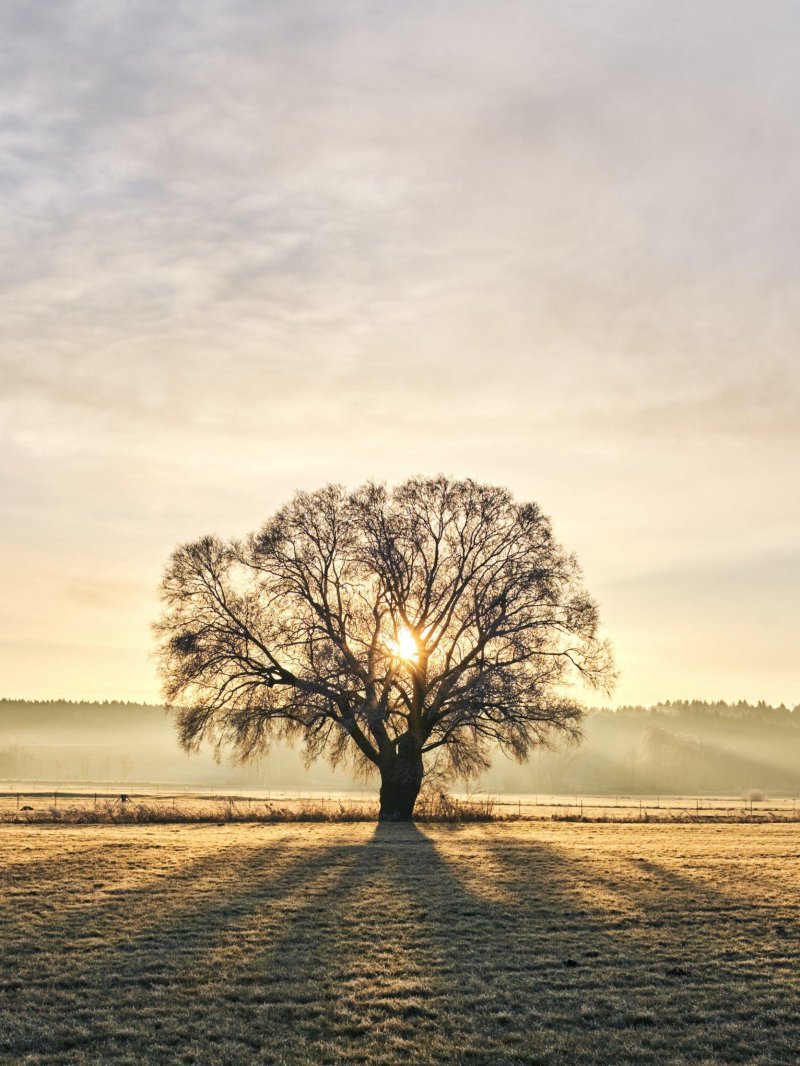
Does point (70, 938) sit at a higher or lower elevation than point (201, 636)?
lower

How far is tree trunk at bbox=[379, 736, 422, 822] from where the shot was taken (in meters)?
42.2

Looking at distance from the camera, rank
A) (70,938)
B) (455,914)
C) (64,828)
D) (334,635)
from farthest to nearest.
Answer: (334,635) < (64,828) < (455,914) < (70,938)

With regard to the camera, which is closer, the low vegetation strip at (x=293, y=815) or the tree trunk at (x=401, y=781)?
the low vegetation strip at (x=293, y=815)

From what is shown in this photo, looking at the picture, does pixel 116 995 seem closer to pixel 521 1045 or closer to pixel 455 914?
pixel 521 1045

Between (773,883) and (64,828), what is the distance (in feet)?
86.7

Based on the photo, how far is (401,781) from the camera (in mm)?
42188

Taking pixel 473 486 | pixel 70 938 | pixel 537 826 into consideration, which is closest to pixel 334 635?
pixel 473 486

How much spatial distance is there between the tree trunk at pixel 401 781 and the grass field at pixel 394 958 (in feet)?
47.7

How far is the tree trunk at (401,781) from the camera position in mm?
42188

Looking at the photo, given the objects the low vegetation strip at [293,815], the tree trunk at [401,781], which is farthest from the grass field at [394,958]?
the tree trunk at [401,781]

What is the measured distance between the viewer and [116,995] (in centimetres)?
1230

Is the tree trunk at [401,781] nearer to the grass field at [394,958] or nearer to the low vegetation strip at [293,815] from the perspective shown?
the low vegetation strip at [293,815]

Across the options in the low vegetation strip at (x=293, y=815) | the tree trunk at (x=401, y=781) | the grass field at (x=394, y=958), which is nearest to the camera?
the grass field at (x=394, y=958)

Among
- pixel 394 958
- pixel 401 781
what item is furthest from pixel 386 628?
pixel 394 958
